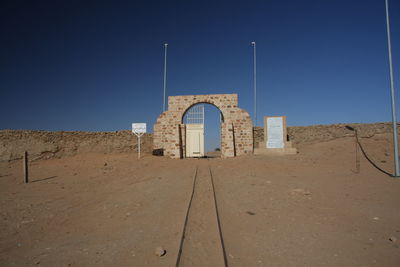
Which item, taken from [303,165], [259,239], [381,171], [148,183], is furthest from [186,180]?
[381,171]

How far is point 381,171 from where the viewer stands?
8.43m

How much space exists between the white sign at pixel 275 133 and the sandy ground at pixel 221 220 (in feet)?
17.9

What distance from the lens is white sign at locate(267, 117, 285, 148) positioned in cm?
1380

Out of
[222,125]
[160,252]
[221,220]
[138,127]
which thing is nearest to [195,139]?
[222,125]

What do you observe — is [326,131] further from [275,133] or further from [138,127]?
[138,127]

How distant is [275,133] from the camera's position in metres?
13.9

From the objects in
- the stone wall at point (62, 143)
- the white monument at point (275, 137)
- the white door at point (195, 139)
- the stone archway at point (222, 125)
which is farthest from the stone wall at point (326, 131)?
the stone wall at point (62, 143)

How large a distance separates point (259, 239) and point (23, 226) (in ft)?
14.6

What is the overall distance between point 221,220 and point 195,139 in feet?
39.5

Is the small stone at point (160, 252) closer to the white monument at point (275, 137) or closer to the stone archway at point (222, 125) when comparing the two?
the white monument at point (275, 137)

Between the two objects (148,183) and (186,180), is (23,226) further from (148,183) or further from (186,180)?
(186,180)

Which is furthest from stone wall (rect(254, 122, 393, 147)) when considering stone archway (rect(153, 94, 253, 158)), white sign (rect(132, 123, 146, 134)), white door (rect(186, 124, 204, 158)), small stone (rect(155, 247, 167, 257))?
small stone (rect(155, 247, 167, 257))

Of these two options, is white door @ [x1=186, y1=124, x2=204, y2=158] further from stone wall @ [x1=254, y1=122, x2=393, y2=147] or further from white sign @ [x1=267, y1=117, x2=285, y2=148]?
stone wall @ [x1=254, y1=122, x2=393, y2=147]

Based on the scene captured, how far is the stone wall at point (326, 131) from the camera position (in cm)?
1689
